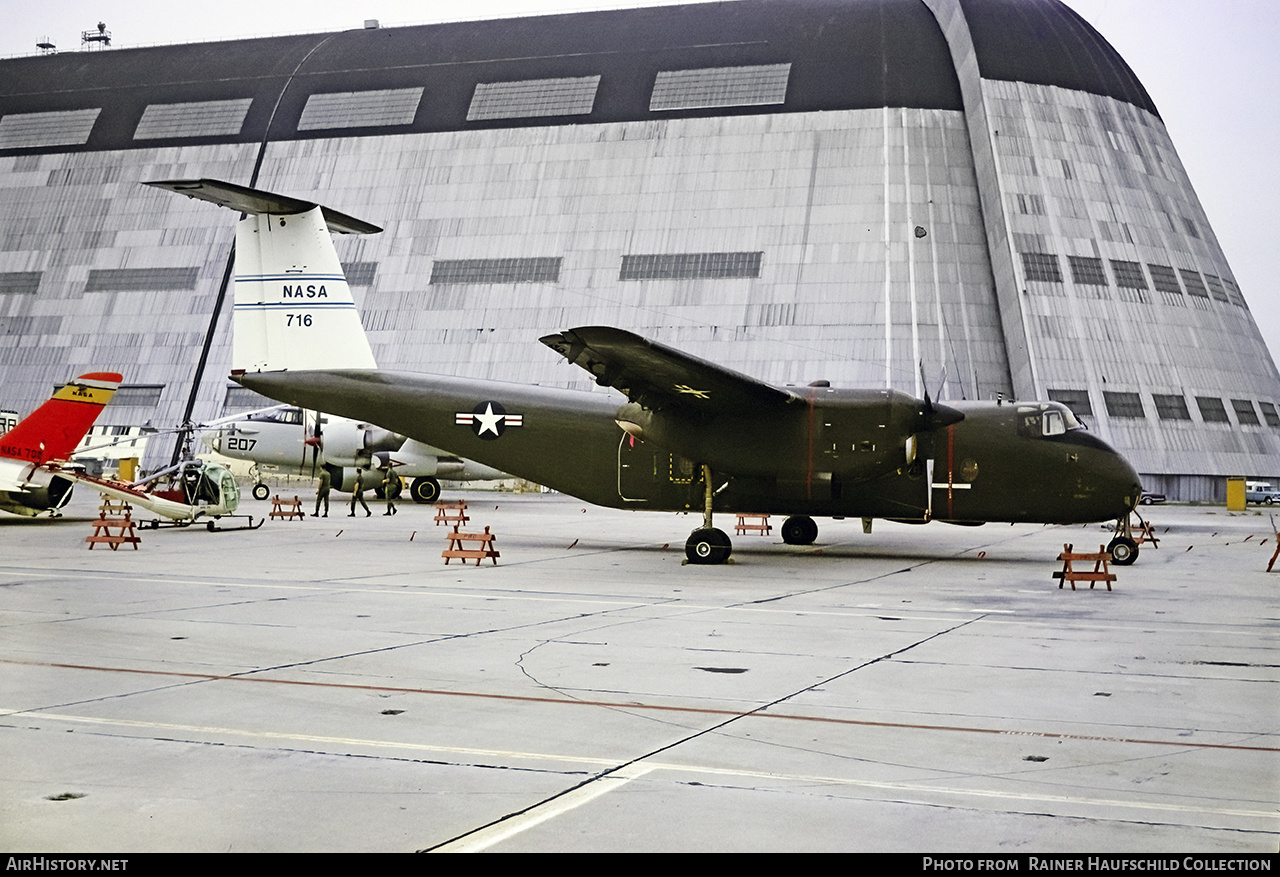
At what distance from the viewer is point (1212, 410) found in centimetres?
4838

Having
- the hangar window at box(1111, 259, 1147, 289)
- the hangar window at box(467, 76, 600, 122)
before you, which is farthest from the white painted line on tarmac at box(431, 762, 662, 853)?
the hangar window at box(467, 76, 600, 122)

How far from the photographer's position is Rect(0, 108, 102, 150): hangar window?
62.2m

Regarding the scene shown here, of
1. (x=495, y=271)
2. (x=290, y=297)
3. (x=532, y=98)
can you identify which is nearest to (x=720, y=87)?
(x=532, y=98)

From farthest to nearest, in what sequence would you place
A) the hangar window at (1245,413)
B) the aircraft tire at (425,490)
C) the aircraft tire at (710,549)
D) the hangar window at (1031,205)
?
the hangar window at (1031,205) < the hangar window at (1245,413) < the aircraft tire at (425,490) < the aircraft tire at (710,549)

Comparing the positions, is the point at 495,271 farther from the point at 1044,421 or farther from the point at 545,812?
the point at 545,812

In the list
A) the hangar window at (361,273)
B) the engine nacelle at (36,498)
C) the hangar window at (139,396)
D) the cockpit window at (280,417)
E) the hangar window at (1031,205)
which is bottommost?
the engine nacelle at (36,498)

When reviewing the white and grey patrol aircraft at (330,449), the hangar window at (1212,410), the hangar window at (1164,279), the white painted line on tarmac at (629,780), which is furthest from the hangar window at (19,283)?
the white painted line on tarmac at (629,780)

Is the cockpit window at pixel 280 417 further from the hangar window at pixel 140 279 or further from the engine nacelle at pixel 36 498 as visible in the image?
the hangar window at pixel 140 279

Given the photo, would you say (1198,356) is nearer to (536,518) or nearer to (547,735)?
(536,518)

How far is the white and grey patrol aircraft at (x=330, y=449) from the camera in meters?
36.3

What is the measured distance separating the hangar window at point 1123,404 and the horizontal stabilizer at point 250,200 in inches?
1343

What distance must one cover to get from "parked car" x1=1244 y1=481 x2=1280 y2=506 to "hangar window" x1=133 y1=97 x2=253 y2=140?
53283 mm
